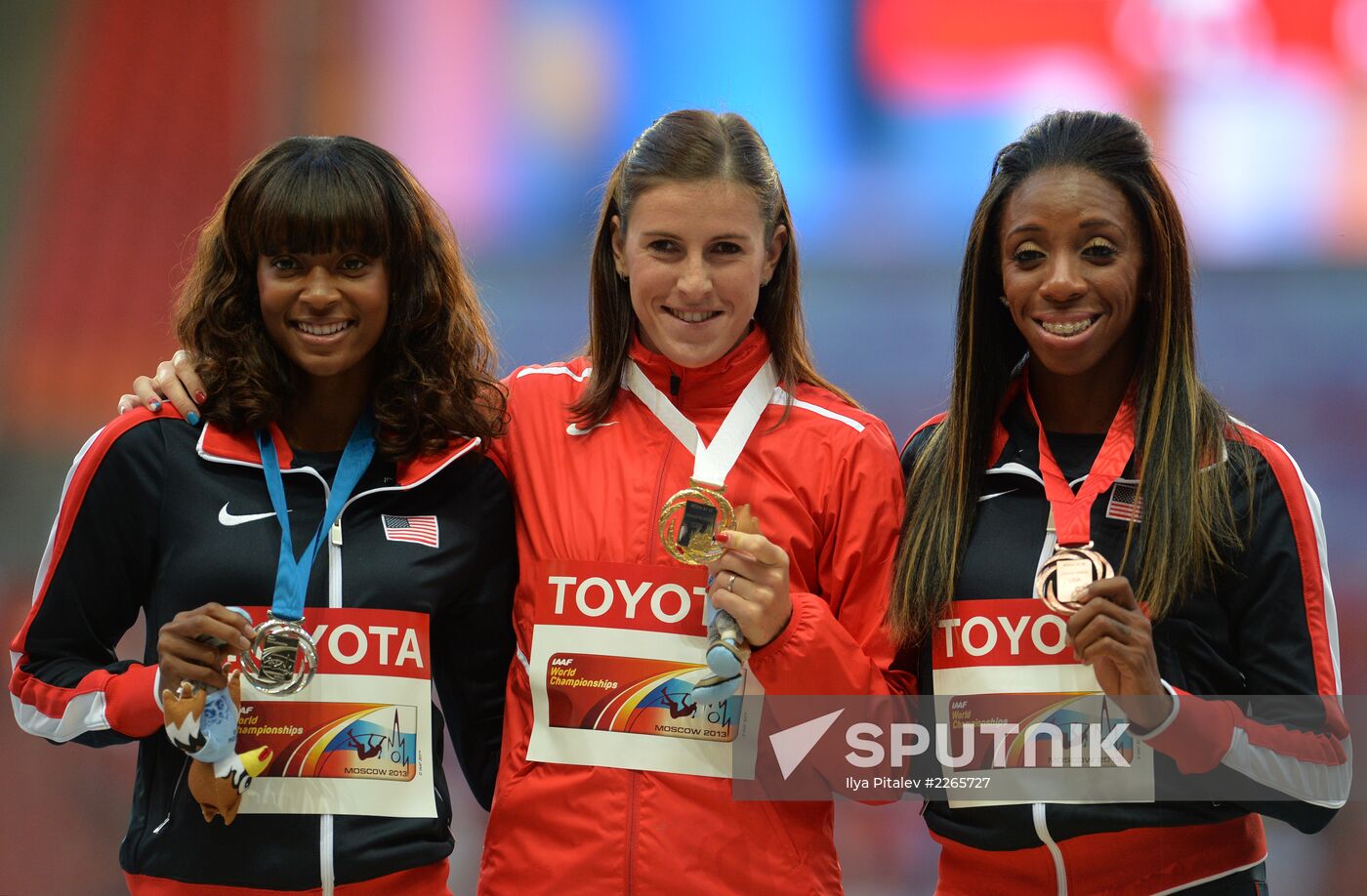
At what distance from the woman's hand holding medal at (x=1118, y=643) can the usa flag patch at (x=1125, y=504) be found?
0.22 metres

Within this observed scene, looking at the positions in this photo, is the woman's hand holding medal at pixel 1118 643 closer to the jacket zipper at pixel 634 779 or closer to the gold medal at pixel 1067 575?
the gold medal at pixel 1067 575

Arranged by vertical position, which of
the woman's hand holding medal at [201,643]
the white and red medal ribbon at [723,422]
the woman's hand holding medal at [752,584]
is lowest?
the woman's hand holding medal at [201,643]

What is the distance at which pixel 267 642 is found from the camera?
201 cm

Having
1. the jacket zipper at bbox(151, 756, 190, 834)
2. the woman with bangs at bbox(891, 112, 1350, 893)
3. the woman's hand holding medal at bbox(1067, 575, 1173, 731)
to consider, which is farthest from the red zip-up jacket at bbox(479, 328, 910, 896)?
the jacket zipper at bbox(151, 756, 190, 834)

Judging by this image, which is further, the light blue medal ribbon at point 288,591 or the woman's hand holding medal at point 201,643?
the light blue medal ribbon at point 288,591

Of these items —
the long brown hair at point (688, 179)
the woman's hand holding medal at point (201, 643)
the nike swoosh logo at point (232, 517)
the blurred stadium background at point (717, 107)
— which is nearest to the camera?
the woman's hand holding medal at point (201, 643)

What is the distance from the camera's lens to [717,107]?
427cm

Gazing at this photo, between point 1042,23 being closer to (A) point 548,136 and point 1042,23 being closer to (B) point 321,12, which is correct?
(A) point 548,136

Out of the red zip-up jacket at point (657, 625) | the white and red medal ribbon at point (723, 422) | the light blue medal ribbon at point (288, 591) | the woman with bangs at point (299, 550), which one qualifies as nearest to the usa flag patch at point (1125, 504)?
the red zip-up jacket at point (657, 625)

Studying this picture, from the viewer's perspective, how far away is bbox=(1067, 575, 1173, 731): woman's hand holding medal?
1891 millimetres

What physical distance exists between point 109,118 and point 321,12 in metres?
0.77

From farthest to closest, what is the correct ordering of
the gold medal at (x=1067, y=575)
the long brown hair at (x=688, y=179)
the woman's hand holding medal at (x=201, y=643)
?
the long brown hair at (x=688, y=179), the gold medal at (x=1067, y=575), the woman's hand holding medal at (x=201, y=643)

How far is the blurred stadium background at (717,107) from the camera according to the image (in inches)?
170

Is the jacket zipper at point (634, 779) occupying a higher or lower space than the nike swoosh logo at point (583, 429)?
lower
